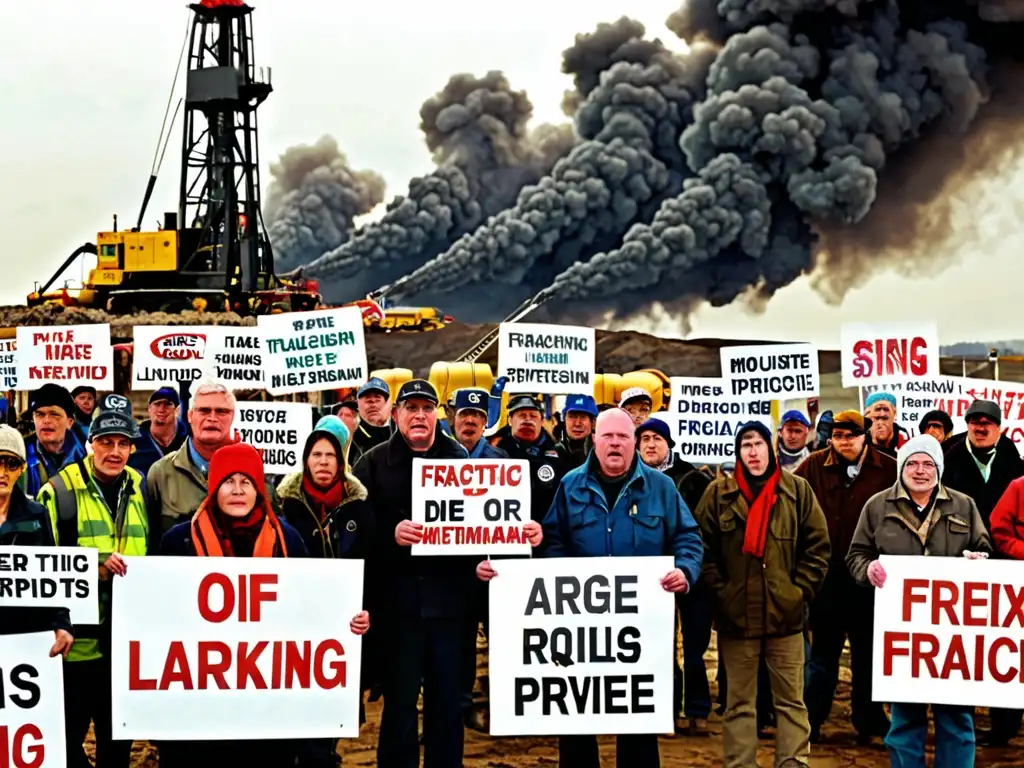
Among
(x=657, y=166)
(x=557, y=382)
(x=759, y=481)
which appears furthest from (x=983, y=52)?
(x=759, y=481)

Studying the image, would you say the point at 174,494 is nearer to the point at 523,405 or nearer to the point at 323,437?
the point at 323,437

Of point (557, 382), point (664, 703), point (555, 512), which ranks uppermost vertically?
point (557, 382)

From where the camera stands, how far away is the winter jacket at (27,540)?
599cm

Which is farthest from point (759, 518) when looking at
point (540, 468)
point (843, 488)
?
point (540, 468)

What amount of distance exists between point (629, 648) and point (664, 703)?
0.30m

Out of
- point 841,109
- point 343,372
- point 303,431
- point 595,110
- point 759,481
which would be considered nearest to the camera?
point 759,481

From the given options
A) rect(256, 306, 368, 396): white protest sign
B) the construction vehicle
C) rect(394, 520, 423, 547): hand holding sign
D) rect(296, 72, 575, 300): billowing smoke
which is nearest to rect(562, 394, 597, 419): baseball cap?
rect(394, 520, 423, 547): hand holding sign

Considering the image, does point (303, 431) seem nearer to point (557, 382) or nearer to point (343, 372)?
point (343, 372)

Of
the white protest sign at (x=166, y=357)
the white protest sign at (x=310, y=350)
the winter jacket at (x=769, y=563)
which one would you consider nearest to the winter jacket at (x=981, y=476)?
the winter jacket at (x=769, y=563)

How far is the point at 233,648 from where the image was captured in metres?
6.14

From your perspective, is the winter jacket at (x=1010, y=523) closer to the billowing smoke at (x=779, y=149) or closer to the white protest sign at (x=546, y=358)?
the white protest sign at (x=546, y=358)

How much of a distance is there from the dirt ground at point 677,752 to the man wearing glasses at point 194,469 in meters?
1.97

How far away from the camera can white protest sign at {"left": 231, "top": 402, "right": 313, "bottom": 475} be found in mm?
11414

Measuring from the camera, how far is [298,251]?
77125 mm
